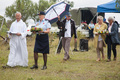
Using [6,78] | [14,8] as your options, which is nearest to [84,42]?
[6,78]

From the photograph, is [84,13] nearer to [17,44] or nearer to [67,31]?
[67,31]

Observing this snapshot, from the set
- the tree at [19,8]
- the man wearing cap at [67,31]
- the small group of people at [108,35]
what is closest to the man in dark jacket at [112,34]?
the small group of people at [108,35]

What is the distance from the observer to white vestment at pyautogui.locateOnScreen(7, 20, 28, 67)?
8266mm

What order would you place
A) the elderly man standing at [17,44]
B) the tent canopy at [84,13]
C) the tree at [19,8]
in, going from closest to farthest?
the elderly man standing at [17,44], the tent canopy at [84,13], the tree at [19,8]

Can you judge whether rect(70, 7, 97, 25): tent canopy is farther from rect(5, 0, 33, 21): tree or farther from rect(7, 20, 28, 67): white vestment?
rect(7, 20, 28, 67): white vestment

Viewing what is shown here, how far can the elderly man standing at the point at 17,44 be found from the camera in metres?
8.24

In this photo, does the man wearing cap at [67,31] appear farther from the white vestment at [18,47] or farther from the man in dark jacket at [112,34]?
the white vestment at [18,47]

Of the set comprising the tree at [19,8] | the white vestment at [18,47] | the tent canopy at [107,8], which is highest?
the tree at [19,8]

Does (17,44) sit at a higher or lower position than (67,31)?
lower

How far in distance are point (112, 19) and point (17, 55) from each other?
13.3ft

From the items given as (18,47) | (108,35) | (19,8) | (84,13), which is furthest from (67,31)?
(19,8)

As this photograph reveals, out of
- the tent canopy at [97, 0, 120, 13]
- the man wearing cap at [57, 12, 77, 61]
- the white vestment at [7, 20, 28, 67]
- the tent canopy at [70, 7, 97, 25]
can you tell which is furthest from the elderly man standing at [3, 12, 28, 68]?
the tent canopy at [70, 7, 97, 25]

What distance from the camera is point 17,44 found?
8398 millimetres

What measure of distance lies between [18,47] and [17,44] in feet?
0.39
